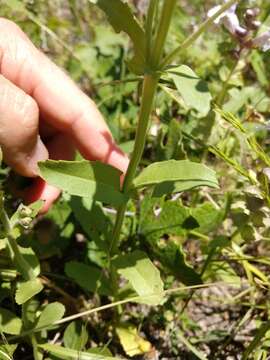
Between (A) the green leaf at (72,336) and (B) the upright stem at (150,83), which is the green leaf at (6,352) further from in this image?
(B) the upright stem at (150,83)

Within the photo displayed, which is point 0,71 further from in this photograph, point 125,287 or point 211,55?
point 211,55

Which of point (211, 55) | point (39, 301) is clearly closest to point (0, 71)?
point (39, 301)

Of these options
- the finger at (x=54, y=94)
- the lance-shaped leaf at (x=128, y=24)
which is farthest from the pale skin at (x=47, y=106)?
the lance-shaped leaf at (x=128, y=24)

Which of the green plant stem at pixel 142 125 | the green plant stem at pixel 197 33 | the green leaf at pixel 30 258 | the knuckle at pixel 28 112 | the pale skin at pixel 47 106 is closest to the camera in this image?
the green plant stem at pixel 197 33

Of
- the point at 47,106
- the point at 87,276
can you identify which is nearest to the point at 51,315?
the point at 87,276

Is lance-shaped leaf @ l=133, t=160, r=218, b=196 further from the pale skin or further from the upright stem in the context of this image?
the pale skin

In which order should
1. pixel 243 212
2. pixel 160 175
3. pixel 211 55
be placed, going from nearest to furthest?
1. pixel 160 175
2. pixel 243 212
3. pixel 211 55

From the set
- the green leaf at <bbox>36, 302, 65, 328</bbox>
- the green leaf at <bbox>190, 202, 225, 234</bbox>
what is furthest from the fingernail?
the green leaf at <bbox>190, 202, 225, 234</bbox>
